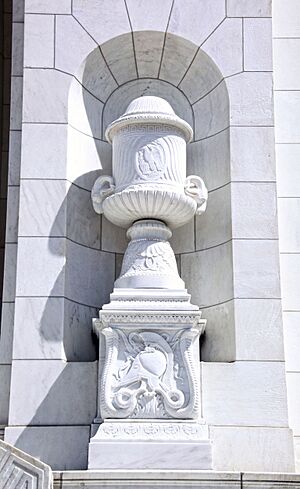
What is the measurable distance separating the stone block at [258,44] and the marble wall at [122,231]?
0.01 m

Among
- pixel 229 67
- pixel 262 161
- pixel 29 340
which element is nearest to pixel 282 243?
pixel 262 161

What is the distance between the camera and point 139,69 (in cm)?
1224

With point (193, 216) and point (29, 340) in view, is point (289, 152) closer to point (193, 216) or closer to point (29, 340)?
point (193, 216)

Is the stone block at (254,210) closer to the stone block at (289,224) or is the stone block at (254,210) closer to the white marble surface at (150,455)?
the stone block at (289,224)

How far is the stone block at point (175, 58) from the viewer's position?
11828mm

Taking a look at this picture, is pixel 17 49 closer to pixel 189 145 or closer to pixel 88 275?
pixel 189 145

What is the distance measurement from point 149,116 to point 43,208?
1546 millimetres

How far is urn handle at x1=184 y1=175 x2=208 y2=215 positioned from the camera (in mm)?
11156

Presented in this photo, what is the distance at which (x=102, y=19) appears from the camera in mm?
11766

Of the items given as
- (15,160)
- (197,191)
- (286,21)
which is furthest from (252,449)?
(286,21)

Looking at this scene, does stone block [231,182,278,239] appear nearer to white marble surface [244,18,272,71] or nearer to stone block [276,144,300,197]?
stone block [276,144,300,197]

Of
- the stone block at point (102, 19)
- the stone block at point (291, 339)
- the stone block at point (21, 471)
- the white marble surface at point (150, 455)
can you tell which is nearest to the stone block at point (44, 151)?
the stone block at point (102, 19)

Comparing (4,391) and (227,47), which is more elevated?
(227,47)

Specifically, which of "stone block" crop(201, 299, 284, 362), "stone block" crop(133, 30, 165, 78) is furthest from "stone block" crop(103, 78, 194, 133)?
"stone block" crop(201, 299, 284, 362)
